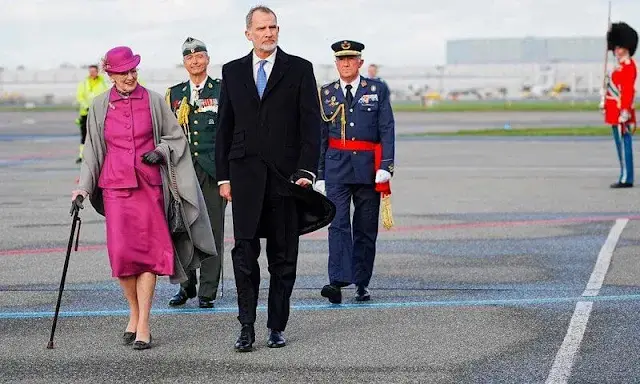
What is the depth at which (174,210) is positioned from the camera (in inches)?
356

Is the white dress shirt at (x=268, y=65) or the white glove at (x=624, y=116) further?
the white glove at (x=624, y=116)

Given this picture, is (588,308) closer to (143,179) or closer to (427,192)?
(143,179)

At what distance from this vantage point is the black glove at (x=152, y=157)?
8836 millimetres

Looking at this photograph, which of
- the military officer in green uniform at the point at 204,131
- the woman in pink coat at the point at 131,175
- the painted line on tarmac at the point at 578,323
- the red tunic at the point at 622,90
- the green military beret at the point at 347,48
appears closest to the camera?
the painted line on tarmac at the point at 578,323

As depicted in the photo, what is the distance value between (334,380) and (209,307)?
9.18 feet

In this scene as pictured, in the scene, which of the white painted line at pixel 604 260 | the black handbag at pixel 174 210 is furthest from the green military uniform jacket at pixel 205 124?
the white painted line at pixel 604 260

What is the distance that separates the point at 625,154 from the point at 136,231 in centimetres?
1284

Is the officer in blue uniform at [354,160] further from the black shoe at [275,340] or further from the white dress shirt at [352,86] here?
the black shoe at [275,340]

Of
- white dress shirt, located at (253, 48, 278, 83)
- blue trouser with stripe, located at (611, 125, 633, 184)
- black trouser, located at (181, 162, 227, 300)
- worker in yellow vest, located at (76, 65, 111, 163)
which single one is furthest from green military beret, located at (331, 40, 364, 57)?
worker in yellow vest, located at (76, 65, 111, 163)

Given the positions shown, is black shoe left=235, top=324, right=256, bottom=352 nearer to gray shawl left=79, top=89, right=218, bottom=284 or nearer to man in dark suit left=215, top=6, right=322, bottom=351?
man in dark suit left=215, top=6, right=322, bottom=351

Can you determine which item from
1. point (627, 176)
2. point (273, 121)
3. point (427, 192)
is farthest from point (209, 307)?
point (627, 176)

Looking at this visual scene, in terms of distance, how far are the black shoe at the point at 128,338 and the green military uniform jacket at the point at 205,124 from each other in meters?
1.88

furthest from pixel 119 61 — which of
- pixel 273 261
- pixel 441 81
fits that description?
pixel 441 81

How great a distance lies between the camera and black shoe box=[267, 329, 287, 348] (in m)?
8.72
